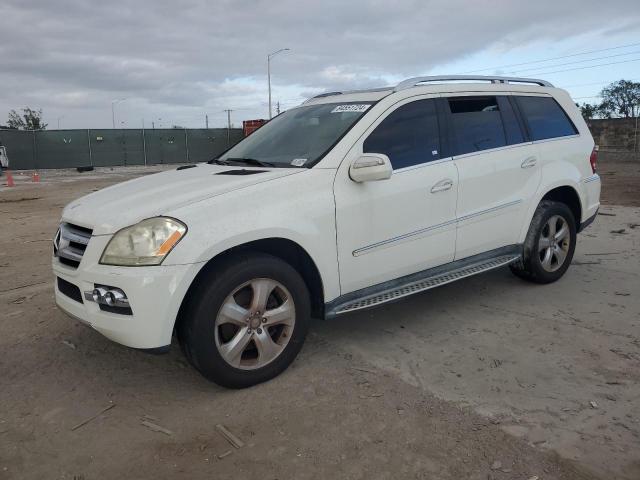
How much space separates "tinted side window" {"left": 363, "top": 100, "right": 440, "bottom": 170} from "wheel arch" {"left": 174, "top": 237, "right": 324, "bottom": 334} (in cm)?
87

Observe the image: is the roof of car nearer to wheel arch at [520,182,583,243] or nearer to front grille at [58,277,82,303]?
wheel arch at [520,182,583,243]

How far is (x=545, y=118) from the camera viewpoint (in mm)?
5012

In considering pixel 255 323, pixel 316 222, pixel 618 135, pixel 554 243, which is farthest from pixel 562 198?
pixel 618 135

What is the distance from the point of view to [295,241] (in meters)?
3.29

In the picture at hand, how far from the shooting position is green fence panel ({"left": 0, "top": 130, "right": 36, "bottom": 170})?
28359 mm

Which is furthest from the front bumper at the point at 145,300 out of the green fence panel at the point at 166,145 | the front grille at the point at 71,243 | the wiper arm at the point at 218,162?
the green fence panel at the point at 166,145

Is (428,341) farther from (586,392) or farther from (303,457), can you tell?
(303,457)

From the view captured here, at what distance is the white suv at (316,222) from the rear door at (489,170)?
0.01 meters

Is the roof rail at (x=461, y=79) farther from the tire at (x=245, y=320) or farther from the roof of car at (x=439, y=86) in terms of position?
the tire at (x=245, y=320)

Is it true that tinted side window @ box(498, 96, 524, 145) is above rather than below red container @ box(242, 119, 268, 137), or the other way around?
below

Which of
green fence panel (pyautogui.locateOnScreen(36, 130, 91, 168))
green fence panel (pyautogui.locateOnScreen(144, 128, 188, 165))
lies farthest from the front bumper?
green fence panel (pyautogui.locateOnScreen(144, 128, 188, 165))

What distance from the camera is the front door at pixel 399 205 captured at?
3564 millimetres

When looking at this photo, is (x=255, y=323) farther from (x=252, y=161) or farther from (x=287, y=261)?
(x=252, y=161)

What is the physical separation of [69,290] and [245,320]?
43.9 inches
